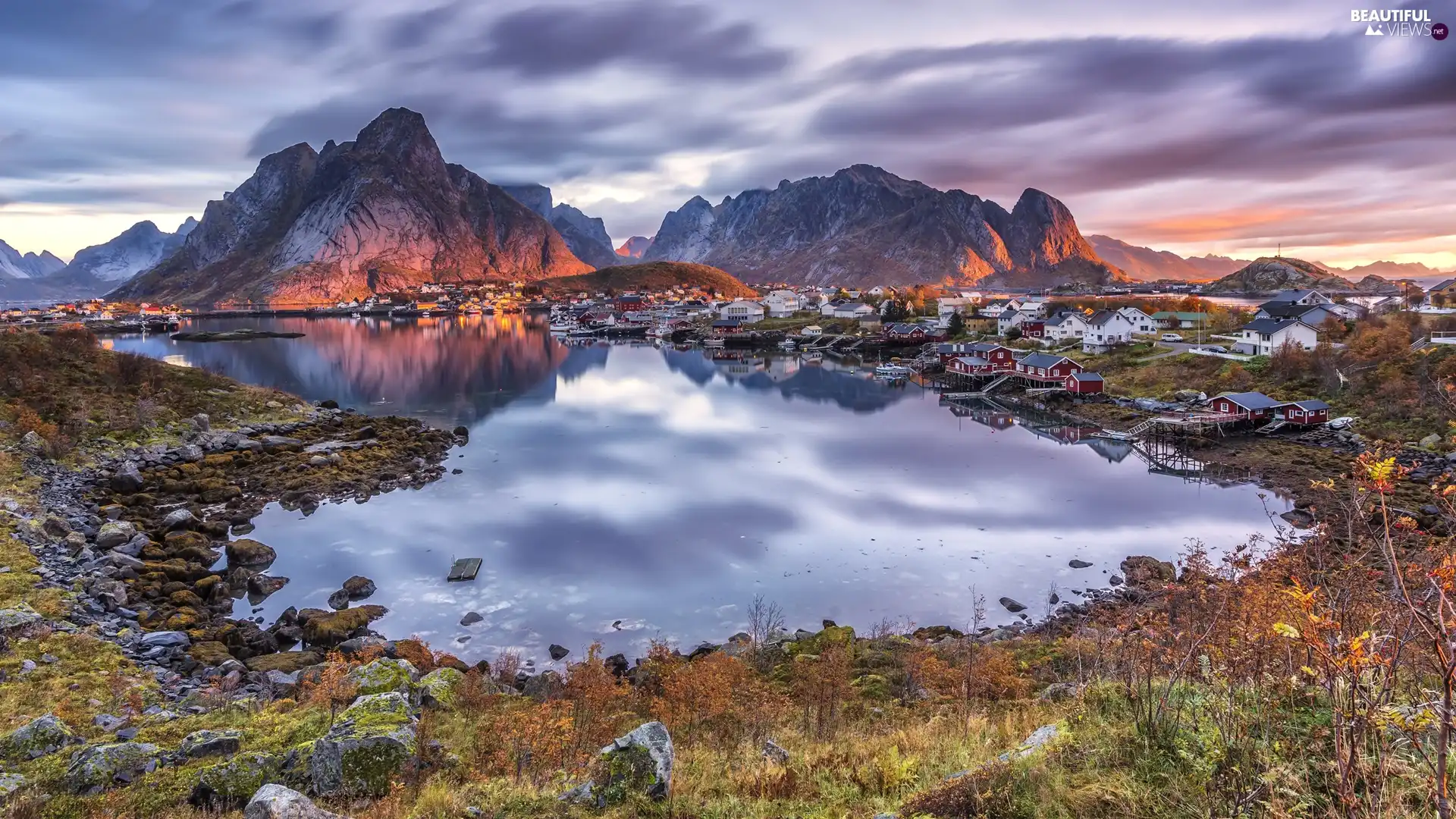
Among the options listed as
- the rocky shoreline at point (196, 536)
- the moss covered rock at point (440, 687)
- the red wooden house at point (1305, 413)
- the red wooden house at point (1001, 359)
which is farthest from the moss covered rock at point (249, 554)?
the red wooden house at point (1001, 359)

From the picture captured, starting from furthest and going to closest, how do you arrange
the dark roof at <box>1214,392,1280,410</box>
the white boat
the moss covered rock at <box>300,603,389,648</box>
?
the white boat → the dark roof at <box>1214,392,1280,410</box> → the moss covered rock at <box>300,603,389,648</box>

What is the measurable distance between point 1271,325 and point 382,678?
1985 inches

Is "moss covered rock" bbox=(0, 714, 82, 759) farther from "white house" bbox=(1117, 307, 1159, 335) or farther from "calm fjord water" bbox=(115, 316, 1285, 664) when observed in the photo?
"white house" bbox=(1117, 307, 1159, 335)

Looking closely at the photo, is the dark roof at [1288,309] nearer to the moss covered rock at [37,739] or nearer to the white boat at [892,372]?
the white boat at [892,372]

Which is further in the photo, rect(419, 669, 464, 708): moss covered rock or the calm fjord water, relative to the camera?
the calm fjord water

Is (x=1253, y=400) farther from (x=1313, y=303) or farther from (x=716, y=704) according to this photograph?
(x=1313, y=303)

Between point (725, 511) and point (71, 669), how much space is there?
52.2 feet

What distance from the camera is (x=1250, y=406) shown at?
106 feet

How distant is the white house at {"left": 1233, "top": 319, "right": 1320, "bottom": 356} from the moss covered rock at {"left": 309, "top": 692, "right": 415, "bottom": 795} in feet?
159

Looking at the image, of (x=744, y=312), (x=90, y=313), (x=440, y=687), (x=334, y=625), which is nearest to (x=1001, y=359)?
(x=334, y=625)

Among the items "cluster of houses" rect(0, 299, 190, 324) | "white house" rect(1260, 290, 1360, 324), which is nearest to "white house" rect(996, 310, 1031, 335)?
"white house" rect(1260, 290, 1360, 324)

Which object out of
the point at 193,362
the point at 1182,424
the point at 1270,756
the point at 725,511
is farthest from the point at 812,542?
the point at 193,362

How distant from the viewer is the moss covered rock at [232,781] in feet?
20.1

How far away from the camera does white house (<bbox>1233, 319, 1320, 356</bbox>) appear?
139 feet
